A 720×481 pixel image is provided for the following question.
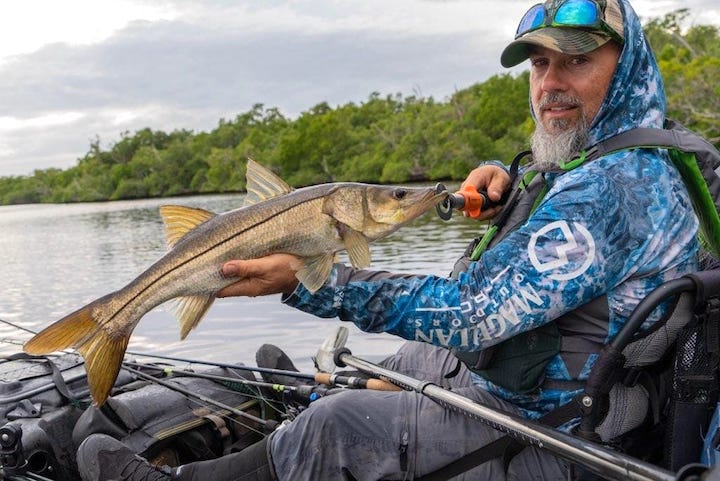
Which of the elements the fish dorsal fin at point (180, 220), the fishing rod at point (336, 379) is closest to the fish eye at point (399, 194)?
the fish dorsal fin at point (180, 220)

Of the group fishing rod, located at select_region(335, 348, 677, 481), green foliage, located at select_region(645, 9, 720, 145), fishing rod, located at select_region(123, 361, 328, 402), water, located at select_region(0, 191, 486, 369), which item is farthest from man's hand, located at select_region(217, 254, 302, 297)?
green foliage, located at select_region(645, 9, 720, 145)

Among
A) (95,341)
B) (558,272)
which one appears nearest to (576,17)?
(558,272)

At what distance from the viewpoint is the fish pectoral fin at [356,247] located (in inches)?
110

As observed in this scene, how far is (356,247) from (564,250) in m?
0.76

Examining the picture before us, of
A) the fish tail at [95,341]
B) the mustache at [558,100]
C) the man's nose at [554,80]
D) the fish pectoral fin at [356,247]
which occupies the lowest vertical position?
the fish tail at [95,341]

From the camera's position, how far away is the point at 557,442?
2.46 metres

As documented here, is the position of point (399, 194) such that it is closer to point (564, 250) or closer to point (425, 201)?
point (425, 201)

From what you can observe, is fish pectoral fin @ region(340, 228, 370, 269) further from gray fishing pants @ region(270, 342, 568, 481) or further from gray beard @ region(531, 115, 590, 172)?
gray beard @ region(531, 115, 590, 172)

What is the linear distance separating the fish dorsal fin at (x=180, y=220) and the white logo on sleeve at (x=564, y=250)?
1247 mm

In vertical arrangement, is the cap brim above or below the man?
above

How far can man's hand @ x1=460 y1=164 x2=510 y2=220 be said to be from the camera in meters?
3.68

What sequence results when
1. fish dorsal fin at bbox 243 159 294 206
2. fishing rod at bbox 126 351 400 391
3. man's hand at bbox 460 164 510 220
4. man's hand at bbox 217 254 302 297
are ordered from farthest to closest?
fishing rod at bbox 126 351 400 391 → man's hand at bbox 460 164 510 220 → fish dorsal fin at bbox 243 159 294 206 → man's hand at bbox 217 254 302 297

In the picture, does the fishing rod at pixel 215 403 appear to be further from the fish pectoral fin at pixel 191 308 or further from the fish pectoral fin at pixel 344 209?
the fish pectoral fin at pixel 344 209

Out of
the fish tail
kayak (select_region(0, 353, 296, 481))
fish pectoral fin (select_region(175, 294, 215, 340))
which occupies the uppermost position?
fish pectoral fin (select_region(175, 294, 215, 340))
